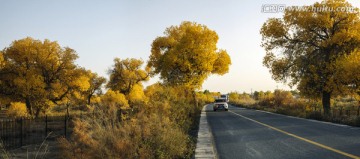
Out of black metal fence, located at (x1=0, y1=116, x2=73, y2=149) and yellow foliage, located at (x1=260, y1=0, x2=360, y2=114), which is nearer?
black metal fence, located at (x1=0, y1=116, x2=73, y2=149)

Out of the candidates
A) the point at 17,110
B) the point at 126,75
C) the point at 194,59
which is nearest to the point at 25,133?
the point at 17,110

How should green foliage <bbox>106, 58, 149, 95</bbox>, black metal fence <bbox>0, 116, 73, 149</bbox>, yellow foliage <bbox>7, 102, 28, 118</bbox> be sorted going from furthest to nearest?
green foliage <bbox>106, 58, 149, 95</bbox>, yellow foliage <bbox>7, 102, 28, 118</bbox>, black metal fence <bbox>0, 116, 73, 149</bbox>

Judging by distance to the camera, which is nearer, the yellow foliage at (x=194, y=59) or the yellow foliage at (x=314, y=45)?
the yellow foliage at (x=314, y=45)

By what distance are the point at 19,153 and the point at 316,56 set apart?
72.8 feet

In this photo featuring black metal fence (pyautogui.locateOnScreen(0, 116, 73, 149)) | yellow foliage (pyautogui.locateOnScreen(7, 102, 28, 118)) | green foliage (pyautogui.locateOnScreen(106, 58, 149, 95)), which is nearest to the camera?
black metal fence (pyautogui.locateOnScreen(0, 116, 73, 149))

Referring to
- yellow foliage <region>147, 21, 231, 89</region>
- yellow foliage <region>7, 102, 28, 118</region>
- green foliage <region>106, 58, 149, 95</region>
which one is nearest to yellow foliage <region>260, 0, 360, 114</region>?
yellow foliage <region>147, 21, 231, 89</region>

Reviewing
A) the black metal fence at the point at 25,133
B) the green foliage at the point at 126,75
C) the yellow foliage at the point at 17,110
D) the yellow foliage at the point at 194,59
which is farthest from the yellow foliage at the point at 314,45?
the green foliage at the point at 126,75

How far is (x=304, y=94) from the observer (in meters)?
26.9

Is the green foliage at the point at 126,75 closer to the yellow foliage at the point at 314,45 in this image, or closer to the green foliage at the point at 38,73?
the green foliage at the point at 38,73

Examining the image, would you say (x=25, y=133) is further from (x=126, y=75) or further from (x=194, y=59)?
(x=126, y=75)

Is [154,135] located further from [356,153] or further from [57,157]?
[356,153]

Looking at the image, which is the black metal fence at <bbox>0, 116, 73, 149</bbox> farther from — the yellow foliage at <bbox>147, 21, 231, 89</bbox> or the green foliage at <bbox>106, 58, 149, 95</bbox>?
the green foliage at <bbox>106, 58, 149, 95</bbox>

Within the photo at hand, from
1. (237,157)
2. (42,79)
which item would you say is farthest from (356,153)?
(42,79)

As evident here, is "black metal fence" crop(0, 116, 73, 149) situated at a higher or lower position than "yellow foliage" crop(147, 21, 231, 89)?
lower
